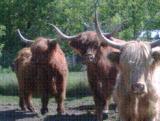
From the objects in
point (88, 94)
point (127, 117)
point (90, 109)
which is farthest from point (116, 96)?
point (88, 94)

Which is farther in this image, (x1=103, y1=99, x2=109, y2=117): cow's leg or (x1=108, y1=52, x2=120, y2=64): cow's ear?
(x1=103, y1=99, x2=109, y2=117): cow's leg

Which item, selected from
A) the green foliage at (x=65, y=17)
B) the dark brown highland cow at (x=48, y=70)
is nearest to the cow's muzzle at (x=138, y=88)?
the dark brown highland cow at (x=48, y=70)

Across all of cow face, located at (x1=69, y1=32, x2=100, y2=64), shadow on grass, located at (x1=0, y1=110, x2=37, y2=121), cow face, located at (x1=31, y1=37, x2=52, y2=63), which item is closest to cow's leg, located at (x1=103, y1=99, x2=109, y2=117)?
cow face, located at (x1=69, y1=32, x2=100, y2=64)

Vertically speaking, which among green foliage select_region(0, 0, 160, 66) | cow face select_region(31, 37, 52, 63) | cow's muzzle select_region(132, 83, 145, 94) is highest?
green foliage select_region(0, 0, 160, 66)

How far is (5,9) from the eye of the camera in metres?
20.2

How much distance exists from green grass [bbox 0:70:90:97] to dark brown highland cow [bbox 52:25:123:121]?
13.8 ft

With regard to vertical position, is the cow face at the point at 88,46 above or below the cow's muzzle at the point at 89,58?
above

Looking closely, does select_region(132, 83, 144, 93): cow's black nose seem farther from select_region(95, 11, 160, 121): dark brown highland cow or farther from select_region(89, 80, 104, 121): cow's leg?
select_region(89, 80, 104, 121): cow's leg

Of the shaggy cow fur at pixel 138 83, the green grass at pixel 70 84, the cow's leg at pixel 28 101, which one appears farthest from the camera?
the green grass at pixel 70 84

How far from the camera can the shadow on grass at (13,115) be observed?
38.1ft

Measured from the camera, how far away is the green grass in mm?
14953

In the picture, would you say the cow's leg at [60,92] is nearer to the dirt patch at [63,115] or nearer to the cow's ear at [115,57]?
the dirt patch at [63,115]

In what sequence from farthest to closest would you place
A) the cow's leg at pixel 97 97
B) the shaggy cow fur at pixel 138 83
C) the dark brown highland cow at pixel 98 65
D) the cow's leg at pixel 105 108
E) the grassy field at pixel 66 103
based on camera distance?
the grassy field at pixel 66 103 < the cow's leg at pixel 105 108 < the cow's leg at pixel 97 97 < the dark brown highland cow at pixel 98 65 < the shaggy cow fur at pixel 138 83

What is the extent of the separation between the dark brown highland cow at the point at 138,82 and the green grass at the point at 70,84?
7432 millimetres
